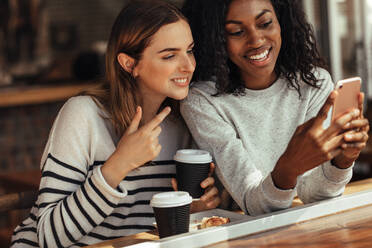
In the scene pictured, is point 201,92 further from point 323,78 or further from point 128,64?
point 323,78

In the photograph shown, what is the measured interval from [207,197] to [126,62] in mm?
530

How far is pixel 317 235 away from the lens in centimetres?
148

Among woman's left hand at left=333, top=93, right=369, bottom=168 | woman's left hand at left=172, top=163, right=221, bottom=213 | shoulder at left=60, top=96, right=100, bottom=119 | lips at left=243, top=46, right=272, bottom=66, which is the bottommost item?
woman's left hand at left=172, top=163, right=221, bottom=213

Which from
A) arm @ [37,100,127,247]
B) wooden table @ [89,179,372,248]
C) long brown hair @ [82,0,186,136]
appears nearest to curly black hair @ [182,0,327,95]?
long brown hair @ [82,0,186,136]

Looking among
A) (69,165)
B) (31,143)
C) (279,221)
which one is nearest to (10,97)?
(31,143)

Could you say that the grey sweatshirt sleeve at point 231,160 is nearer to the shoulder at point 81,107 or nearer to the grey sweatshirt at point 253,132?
the grey sweatshirt at point 253,132

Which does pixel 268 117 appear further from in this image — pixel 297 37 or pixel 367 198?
pixel 367 198

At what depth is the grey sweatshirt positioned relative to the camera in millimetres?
1770

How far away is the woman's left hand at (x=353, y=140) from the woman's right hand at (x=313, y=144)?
17 millimetres

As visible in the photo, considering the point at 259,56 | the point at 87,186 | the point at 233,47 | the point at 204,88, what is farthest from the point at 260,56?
the point at 87,186

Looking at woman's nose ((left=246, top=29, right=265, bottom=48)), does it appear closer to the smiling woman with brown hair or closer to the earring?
the smiling woman with brown hair

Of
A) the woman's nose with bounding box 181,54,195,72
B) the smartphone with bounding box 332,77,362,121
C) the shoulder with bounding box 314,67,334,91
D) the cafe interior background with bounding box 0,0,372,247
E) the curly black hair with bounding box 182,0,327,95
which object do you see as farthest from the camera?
the cafe interior background with bounding box 0,0,372,247

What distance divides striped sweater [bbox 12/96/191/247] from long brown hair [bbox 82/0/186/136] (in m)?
0.05

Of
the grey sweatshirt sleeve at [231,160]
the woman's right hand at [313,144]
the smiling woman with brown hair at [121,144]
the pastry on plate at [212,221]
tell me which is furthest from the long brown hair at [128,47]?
the woman's right hand at [313,144]
